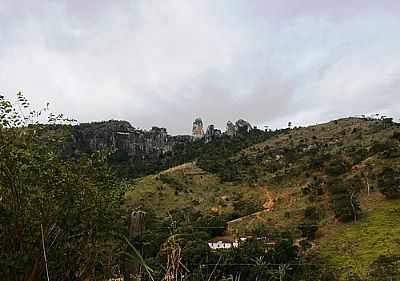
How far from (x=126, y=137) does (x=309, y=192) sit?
72.7 metres

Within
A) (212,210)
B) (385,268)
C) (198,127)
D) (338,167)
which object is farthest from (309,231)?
(198,127)

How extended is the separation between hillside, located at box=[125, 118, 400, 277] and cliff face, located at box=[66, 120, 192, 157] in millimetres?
39904

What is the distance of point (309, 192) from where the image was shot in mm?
33719

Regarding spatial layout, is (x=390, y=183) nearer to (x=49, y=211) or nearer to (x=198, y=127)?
(x=49, y=211)

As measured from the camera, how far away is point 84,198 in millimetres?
5887

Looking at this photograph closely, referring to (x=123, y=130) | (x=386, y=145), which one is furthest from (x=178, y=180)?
(x=123, y=130)

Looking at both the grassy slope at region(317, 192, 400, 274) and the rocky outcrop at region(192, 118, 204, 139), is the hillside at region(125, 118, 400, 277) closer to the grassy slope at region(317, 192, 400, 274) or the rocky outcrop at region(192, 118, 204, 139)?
the grassy slope at region(317, 192, 400, 274)

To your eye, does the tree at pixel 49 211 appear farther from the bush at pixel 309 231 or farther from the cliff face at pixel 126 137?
the cliff face at pixel 126 137

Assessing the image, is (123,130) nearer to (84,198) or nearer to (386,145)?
(386,145)

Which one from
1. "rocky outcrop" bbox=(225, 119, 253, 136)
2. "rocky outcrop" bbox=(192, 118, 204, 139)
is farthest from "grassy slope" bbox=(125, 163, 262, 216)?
"rocky outcrop" bbox=(192, 118, 204, 139)

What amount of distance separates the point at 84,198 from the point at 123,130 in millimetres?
103686

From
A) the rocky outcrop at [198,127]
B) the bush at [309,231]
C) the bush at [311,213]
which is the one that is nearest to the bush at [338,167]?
the bush at [311,213]

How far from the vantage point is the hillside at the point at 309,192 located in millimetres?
23578

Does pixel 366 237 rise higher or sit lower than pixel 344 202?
lower
